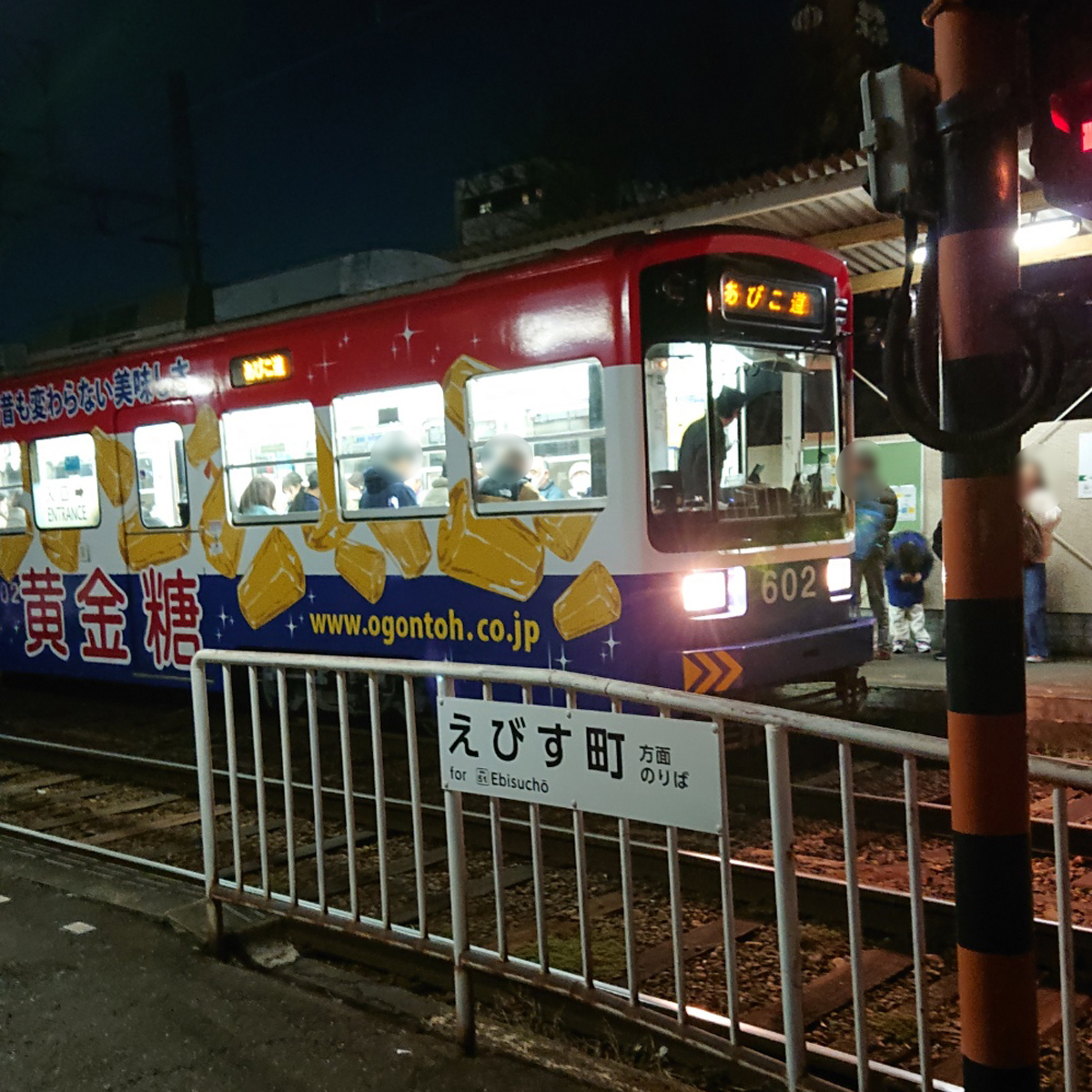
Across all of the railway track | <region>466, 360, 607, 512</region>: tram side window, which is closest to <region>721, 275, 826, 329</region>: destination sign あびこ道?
<region>466, 360, 607, 512</region>: tram side window

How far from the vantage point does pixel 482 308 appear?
22.8 ft

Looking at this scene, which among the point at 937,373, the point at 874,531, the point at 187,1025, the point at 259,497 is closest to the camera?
the point at 937,373

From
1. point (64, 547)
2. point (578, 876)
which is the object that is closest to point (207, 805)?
point (578, 876)

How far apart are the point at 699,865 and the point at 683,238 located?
10.8ft

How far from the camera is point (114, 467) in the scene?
31.1 feet

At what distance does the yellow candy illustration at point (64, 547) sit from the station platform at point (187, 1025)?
216 inches

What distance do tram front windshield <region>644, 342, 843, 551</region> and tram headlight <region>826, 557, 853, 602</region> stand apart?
191mm

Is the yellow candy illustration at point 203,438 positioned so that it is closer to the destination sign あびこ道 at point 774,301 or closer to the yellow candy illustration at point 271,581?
the yellow candy illustration at point 271,581

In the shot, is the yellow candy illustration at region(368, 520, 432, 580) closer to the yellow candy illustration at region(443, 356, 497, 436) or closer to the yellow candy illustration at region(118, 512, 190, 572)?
the yellow candy illustration at region(443, 356, 497, 436)

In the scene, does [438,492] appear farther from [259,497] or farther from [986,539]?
[986,539]

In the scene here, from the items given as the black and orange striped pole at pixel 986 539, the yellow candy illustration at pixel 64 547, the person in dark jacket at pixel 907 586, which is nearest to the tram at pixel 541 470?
the yellow candy illustration at pixel 64 547

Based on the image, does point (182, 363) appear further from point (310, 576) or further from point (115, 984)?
point (115, 984)

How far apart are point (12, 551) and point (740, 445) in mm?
7186

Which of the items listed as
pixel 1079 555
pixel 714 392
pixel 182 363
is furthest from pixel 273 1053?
pixel 1079 555
